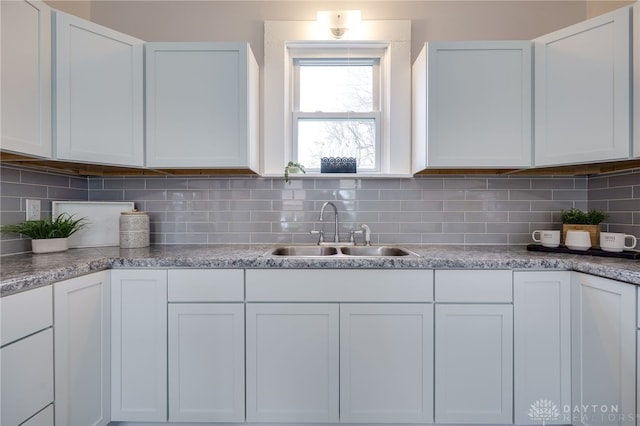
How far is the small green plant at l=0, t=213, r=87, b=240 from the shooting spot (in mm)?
1709

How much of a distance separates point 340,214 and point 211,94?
1.09 metres

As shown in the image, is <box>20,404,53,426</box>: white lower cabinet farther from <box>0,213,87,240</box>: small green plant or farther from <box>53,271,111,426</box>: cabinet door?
<box>0,213,87,240</box>: small green plant

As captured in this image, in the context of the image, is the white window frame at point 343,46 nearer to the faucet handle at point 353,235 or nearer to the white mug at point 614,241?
the faucet handle at point 353,235

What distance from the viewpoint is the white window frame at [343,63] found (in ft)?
7.36

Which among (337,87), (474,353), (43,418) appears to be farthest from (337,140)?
(43,418)

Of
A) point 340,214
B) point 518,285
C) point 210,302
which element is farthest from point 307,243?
point 518,285

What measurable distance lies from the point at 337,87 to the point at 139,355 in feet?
6.59

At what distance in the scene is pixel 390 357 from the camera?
158cm

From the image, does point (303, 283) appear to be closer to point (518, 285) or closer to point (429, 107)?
point (518, 285)

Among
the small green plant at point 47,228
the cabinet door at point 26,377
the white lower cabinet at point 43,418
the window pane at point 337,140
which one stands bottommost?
the white lower cabinet at point 43,418

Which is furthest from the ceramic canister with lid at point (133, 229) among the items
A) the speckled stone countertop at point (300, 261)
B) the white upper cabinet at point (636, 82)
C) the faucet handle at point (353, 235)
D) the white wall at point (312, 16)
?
the white upper cabinet at point (636, 82)

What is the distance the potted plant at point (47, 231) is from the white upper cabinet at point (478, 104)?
2106 millimetres

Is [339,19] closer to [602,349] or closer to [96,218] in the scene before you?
[96,218]

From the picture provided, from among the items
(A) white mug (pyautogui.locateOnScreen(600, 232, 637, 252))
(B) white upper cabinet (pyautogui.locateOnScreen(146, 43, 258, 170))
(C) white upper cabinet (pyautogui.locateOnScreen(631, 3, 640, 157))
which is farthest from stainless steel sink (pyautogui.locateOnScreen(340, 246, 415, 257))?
(C) white upper cabinet (pyautogui.locateOnScreen(631, 3, 640, 157))
